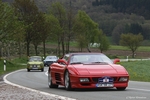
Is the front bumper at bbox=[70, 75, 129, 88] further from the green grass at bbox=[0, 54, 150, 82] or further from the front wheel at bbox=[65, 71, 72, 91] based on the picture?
the green grass at bbox=[0, 54, 150, 82]

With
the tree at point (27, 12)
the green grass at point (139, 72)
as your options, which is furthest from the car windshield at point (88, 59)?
the tree at point (27, 12)

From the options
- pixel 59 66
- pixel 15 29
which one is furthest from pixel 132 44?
pixel 59 66

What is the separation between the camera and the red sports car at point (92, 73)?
1452 cm

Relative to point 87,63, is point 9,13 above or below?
above

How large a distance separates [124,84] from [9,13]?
4318 centimetres

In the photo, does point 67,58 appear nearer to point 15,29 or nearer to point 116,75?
point 116,75

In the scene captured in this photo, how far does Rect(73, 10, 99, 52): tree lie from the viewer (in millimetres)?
89481

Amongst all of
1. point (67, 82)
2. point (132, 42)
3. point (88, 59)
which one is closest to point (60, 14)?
point (132, 42)

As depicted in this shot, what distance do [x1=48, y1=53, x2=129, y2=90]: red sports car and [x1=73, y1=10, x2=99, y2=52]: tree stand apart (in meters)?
73.1

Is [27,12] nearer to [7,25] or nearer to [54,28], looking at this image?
[54,28]

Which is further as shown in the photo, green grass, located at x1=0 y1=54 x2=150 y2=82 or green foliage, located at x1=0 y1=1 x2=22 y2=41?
green foliage, located at x1=0 y1=1 x2=22 y2=41

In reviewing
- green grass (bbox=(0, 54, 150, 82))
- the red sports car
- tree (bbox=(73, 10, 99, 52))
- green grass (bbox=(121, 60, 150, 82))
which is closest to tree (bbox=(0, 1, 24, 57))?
green grass (bbox=(0, 54, 150, 82))

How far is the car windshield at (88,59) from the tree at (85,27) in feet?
239

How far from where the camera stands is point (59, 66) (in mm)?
16562
